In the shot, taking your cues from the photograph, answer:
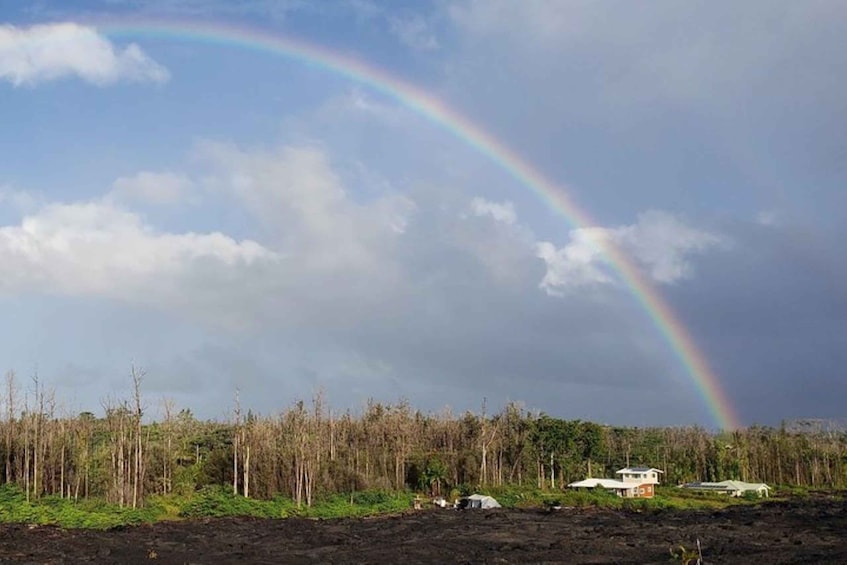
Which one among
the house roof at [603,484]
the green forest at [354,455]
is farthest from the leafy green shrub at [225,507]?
the house roof at [603,484]

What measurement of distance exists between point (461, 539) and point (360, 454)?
17.4 meters

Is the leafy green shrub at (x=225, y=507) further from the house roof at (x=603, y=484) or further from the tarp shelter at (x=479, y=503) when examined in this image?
the house roof at (x=603, y=484)

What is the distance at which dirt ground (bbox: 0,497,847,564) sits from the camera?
57.5 feet

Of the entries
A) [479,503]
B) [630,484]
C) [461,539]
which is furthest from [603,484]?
[461,539]

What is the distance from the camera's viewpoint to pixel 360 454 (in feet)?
124

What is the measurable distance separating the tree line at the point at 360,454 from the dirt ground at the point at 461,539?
620 centimetres

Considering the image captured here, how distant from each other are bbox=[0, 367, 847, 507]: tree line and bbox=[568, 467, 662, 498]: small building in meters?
3.04

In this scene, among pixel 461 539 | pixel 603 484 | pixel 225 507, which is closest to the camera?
pixel 461 539

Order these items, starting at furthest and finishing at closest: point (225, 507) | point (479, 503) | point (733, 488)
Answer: point (733, 488) → point (479, 503) → point (225, 507)

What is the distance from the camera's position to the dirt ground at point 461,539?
57.5ft

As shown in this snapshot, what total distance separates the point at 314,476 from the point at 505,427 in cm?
1243

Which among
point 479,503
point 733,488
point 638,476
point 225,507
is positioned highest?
point 638,476

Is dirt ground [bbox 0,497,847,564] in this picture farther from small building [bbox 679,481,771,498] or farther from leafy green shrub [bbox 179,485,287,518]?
small building [bbox 679,481,771,498]

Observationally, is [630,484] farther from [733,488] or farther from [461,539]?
[461,539]
